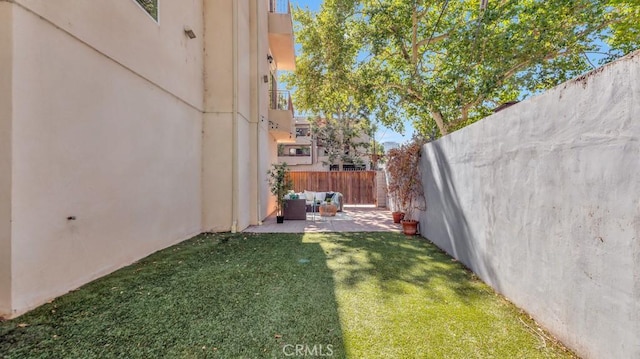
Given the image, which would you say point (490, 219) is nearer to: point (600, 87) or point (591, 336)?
point (591, 336)

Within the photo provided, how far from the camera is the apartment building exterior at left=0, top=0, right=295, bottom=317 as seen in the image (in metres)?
3.12

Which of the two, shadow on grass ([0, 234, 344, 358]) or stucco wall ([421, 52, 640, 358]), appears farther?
shadow on grass ([0, 234, 344, 358])

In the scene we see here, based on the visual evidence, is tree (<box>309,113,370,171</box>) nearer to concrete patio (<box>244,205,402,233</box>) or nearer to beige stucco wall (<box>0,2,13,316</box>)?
concrete patio (<box>244,205,402,233</box>)

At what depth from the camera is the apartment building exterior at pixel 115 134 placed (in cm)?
312

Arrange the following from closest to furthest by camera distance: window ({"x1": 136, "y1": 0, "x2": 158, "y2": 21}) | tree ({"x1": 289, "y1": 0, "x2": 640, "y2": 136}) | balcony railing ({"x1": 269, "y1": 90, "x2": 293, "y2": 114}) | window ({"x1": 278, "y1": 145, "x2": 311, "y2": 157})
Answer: window ({"x1": 136, "y1": 0, "x2": 158, "y2": 21}) → tree ({"x1": 289, "y1": 0, "x2": 640, "y2": 136}) → balcony railing ({"x1": 269, "y1": 90, "x2": 293, "y2": 114}) → window ({"x1": 278, "y1": 145, "x2": 311, "y2": 157})

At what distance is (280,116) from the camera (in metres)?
11.5

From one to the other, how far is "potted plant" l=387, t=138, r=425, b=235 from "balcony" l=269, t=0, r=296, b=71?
6.78 m

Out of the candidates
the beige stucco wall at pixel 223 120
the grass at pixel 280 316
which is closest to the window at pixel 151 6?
the beige stucco wall at pixel 223 120

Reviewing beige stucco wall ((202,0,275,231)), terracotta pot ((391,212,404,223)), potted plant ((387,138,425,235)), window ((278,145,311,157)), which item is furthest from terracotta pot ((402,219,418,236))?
window ((278,145,311,157))

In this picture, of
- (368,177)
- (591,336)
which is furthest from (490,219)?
(368,177)

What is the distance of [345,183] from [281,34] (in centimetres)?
893

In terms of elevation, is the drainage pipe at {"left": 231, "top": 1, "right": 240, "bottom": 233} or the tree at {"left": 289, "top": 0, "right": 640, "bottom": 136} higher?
the tree at {"left": 289, "top": 0, "right": 640, "bottom": 136}

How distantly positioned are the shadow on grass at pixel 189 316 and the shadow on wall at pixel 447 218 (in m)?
2.32

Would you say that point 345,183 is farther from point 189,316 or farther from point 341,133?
point 189,316
